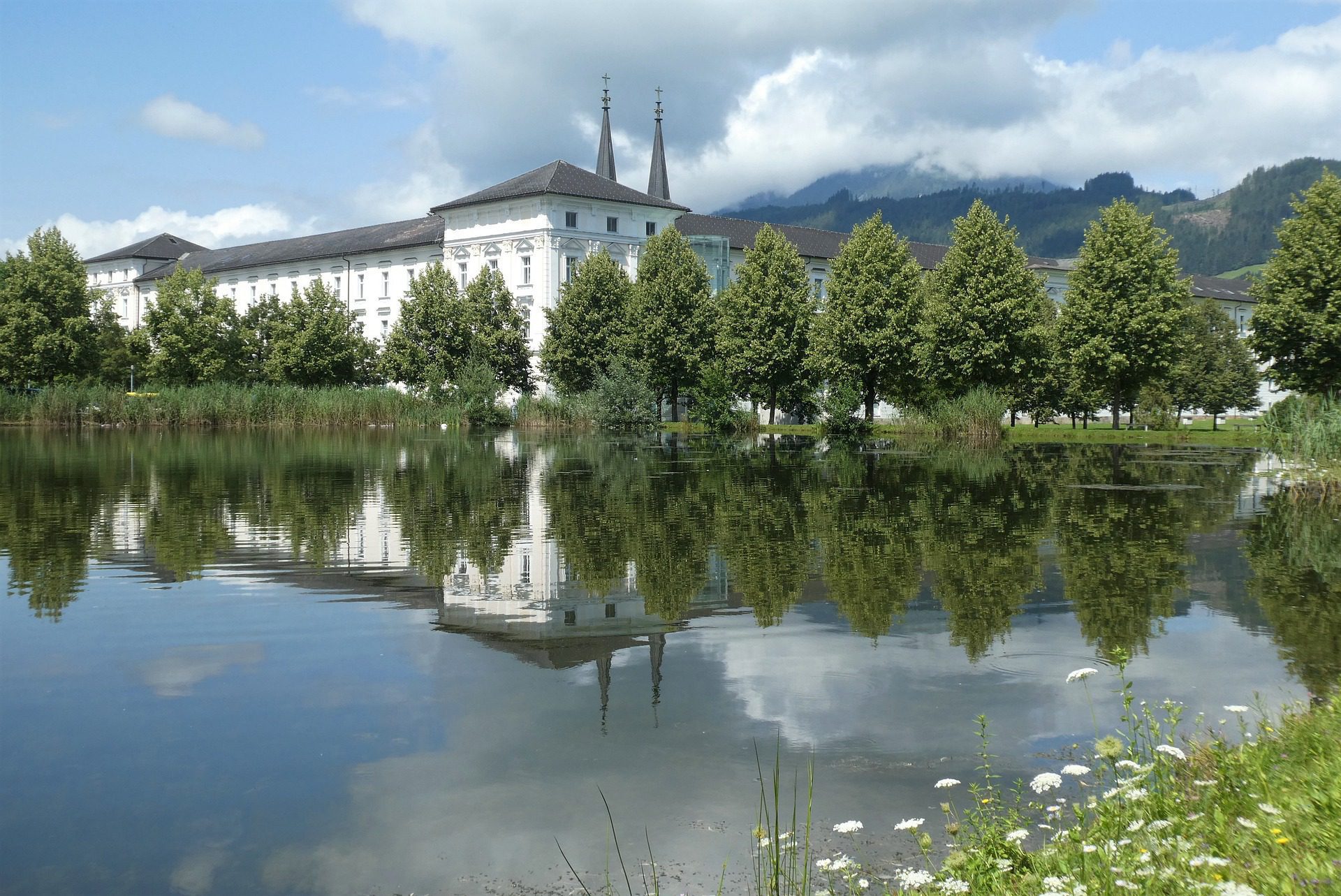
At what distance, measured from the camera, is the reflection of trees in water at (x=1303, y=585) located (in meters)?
7.04

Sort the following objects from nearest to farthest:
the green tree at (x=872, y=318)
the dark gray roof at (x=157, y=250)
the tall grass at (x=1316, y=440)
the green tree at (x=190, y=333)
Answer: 1. the tall grass at (x=1316, y=440)
2. the green tree at (x=872, y=318)
3. the green tree at (x=190, y=333)
4. the dark gray roof at (x=157, y=250)

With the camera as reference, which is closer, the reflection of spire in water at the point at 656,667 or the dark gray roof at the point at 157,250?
the reflection of spire in water at the point at 656,667

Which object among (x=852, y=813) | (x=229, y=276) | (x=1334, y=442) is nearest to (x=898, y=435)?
(x=1334, y=442)

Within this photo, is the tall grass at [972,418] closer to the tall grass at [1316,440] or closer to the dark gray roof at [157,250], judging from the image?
Answer: the tall grass at [1316,440]

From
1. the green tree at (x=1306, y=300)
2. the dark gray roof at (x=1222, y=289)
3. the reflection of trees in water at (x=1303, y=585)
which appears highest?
the dark gray roof at (x=1222, y=289)

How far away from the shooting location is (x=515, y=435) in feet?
153

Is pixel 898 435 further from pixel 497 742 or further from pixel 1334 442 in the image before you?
pixel 497 742

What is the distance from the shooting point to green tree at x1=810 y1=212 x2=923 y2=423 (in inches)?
1956

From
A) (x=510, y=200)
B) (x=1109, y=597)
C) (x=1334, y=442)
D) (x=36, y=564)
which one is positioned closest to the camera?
(x=1109, y=597)

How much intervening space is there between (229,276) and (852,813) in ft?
358

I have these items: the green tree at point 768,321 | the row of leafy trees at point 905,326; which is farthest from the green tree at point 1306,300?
the green tree at point 768,321

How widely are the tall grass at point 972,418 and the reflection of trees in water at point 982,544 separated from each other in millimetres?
16956

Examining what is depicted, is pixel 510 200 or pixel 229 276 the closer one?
pixel 510 200

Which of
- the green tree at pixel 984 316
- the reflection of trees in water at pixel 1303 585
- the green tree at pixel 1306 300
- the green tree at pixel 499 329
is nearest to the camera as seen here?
the reflection of trees in water at pixel 1303 585
